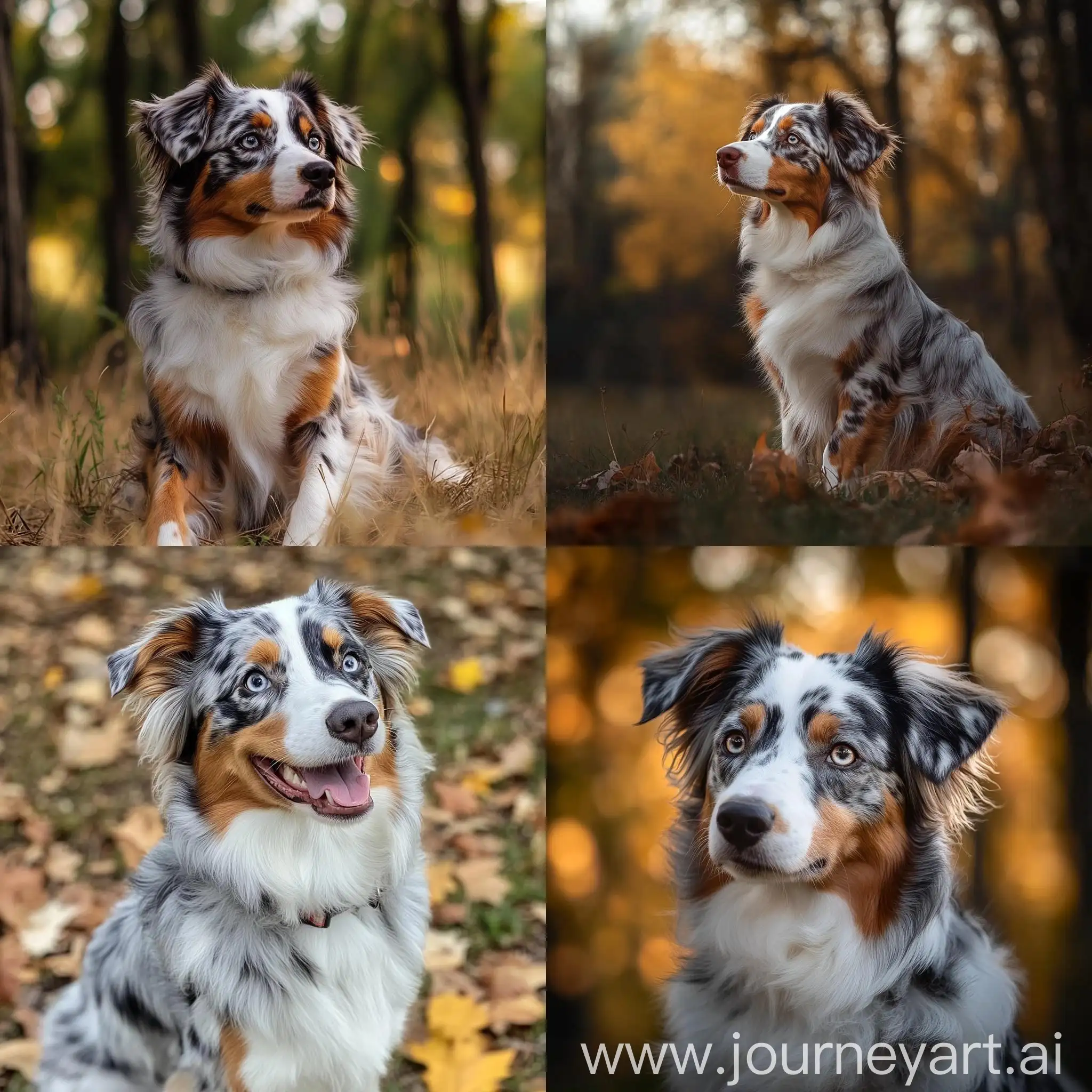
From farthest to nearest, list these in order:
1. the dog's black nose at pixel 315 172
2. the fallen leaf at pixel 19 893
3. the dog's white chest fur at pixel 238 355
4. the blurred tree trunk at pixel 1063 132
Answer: the blurred tree trunk at pixel 1063 132, the fallen leaf at pixel 19 893, the dog's white chest fur at pixel 238 355, the dog's black nose at pixel 315 172

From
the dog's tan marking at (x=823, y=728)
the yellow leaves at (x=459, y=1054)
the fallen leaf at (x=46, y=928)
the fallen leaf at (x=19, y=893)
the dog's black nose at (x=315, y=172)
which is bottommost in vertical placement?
the yellow leaves at (x=459, y=1054)

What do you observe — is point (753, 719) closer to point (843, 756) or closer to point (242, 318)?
point (843, 756)

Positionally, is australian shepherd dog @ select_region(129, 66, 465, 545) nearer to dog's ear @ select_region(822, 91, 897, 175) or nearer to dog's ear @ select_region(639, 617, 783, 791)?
dog's ear @ select_region(639, 617, 783, 791)

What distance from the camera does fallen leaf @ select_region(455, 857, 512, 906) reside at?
4.01 meters

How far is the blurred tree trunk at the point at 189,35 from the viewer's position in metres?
3.95

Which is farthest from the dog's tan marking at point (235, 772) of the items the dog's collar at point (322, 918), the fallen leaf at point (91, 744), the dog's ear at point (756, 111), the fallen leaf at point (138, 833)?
the dog's ear at point (756, 111)

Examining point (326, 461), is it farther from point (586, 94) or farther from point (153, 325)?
point (586, 94)

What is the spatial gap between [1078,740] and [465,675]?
7.66ft

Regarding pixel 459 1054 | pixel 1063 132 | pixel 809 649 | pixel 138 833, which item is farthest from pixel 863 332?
pixel 138 833

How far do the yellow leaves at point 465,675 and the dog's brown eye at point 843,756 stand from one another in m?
2.11

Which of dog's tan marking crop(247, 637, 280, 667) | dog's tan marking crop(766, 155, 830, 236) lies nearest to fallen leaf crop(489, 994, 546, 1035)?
dog's tan marking crop(247, 637, 280, 667)

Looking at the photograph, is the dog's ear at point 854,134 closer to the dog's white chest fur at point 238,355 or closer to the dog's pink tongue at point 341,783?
the dog's white chest fur at point 238,355

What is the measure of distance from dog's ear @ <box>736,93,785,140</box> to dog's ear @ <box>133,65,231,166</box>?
4.93ft

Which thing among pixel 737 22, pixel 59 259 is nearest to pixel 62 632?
pixel 59 259
